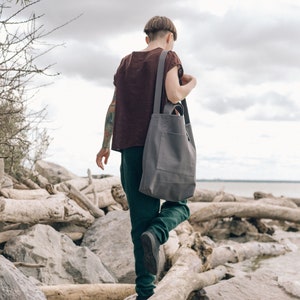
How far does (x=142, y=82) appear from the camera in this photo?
4.63 metres

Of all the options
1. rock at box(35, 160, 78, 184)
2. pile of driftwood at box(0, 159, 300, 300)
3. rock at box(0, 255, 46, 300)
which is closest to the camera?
rock at box(0, 255, 46, 300)

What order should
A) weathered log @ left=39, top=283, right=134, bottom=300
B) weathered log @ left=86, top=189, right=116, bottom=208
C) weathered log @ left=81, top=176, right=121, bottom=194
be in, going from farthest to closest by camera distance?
weathered log @ left=81, top=176, right=121, bottom=194, weathered log @ left=86, top=189, right=116, bottom=208, weathered log @ left=39, top=283, right=134, bottom=300

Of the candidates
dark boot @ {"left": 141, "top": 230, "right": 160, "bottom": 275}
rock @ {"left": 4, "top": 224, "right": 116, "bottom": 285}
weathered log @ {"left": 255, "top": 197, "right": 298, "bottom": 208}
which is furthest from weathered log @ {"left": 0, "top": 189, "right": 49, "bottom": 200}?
weathered log @ {"left": 255, "top": 197, "right": 298, "bottom": 208}

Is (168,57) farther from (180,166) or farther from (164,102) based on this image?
(180,166)

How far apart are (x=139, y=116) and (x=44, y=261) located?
3.62 metres

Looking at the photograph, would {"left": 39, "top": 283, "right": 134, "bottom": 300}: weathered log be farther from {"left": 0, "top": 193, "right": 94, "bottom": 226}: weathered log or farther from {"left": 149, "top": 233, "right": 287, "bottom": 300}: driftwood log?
{"left": 0, "top": 193, "right": 94, "bottom": 226}: weathered log

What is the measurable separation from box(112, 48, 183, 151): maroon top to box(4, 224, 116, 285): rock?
316 centimetres

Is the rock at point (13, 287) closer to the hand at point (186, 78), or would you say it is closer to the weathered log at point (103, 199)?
the hand at point (186, 78)

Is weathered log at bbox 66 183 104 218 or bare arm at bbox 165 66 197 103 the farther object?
weathered log at bbox 66 183 104 218

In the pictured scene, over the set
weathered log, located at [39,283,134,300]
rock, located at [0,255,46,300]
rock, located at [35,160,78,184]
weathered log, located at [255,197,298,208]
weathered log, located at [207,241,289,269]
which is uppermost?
rock, located at [35,160,78,184]

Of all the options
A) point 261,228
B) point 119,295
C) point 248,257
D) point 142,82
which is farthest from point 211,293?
point 261,228

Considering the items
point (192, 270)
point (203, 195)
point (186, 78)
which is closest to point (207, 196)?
point (203, 195)

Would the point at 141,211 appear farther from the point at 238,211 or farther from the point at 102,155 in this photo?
the point at 238,211

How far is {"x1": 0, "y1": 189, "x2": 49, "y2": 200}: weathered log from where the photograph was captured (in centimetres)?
951
